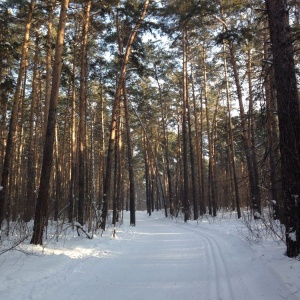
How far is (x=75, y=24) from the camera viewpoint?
15.7 metres

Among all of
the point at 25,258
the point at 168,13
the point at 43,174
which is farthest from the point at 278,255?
the point at 168,13

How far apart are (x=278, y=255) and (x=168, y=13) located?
8.57 metres

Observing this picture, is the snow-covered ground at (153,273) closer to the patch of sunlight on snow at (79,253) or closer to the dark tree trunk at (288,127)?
the patch of sunlight on snow at (79,253)

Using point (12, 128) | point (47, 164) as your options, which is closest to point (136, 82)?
point (12, 128)

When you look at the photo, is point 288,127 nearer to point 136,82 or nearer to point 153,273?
point 153,273

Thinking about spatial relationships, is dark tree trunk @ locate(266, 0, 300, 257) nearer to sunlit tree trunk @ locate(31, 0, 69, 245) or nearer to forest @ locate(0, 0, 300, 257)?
forest @ locate(0, 0, 300, 257)

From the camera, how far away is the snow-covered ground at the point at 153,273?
4773mm

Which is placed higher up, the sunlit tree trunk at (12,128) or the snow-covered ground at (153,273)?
the sunlit tree trunk at (12,128)

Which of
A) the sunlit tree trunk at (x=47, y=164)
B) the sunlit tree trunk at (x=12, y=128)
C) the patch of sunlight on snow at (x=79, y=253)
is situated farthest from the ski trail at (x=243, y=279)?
the sunlit tree trunk at (x=12, y=128)

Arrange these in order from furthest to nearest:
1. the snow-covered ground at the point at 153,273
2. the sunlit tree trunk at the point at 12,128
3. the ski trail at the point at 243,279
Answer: the sunlit tree trunk at the point at 12,128 < the snow-covered ground at the point at 153,273 < the ski trail at the point at 243,279

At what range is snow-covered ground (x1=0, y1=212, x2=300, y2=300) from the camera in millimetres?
4773

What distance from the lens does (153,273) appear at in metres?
6.27

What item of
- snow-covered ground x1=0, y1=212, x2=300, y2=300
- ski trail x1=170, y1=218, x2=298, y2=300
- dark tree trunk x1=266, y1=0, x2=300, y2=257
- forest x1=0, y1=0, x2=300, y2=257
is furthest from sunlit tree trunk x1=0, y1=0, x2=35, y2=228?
dark tree trunk x1=266, y1=0, x2=300, y2=257

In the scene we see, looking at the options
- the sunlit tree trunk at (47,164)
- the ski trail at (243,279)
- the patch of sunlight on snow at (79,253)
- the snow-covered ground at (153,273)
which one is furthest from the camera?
the sunlit tree trunk at (47,164)
